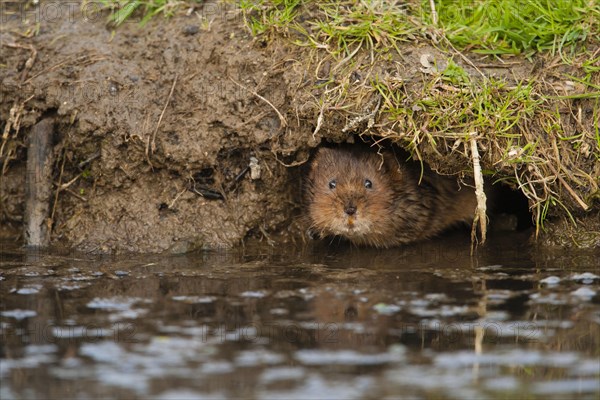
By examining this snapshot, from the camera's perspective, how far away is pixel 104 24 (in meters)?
6.30

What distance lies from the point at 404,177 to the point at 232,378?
2930 millimetres

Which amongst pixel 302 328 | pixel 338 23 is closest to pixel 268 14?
pixel 338 23

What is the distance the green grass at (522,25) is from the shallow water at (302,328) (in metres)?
1.30

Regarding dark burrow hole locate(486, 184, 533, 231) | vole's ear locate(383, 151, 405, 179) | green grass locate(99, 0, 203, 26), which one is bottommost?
dark burrow hole locate(486, 184, 533, 231)

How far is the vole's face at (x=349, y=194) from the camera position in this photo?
18.7 ft

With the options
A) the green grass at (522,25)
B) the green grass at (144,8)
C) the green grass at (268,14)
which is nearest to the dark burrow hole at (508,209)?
the green grass at (522,25)

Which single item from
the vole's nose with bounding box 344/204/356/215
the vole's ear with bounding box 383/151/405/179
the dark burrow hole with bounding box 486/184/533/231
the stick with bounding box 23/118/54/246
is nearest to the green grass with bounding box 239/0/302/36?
the vole's ear with bounding box 383/151/405/179

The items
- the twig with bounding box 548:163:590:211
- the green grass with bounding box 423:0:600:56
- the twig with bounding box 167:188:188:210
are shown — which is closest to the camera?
the twig with bounding box 548:163:590:211

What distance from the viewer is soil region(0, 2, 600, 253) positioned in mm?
5793

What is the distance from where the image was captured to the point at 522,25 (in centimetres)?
561

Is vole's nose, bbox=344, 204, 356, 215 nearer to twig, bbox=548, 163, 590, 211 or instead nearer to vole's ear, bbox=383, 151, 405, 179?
vole's ear, bbox=383, 151, 405, 179

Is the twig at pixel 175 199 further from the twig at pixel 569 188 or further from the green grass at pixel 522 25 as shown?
the twig at pixel 569 188

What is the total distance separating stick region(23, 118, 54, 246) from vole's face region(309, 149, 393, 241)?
1.76 meters

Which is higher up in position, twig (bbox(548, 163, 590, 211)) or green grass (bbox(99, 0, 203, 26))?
green grass (bbox(99, 0, 203, 26))
